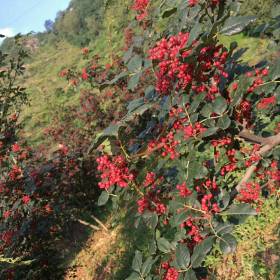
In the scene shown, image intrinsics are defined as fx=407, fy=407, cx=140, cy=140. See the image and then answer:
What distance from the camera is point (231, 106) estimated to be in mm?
1945

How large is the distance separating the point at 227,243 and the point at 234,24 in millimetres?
977

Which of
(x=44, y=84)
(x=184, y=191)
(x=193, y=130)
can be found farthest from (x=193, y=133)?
(x=44, y=84)

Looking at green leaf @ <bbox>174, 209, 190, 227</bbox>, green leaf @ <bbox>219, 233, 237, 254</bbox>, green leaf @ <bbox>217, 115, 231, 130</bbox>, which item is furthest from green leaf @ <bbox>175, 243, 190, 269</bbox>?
green leaf @ <bbox>217, 115, 231, 130</bbox>

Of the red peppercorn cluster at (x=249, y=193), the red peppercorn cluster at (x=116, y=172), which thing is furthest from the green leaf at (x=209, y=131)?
the red peppercorn cluster at (x=249, y=193)

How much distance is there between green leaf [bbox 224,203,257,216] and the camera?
5.95 ft

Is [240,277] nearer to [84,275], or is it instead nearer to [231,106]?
[84,275]

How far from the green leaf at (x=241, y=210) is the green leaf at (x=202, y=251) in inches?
7.1

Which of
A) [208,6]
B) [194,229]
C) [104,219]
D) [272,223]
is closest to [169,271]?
[194,229]

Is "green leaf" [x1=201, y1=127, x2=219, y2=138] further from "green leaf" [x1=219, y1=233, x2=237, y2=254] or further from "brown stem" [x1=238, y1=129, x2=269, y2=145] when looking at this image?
"green leaf" [x1=219, y1=233, x2=237, y2=254]

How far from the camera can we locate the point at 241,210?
1.85 m

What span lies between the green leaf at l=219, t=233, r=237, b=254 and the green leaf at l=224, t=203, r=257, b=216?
15cm

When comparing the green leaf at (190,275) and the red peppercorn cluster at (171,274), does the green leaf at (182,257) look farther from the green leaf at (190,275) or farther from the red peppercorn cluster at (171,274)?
the red peppercorn cluster at (171,274)

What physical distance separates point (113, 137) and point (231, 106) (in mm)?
603

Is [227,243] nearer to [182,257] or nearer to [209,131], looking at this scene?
[182,257]
